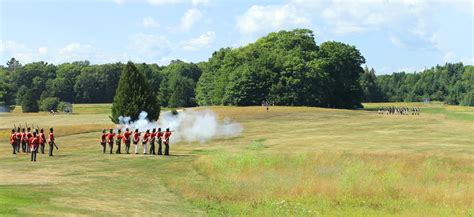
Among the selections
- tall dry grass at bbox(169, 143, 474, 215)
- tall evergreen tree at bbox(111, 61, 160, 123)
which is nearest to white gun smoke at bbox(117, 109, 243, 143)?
tall evergreen tree at bbox(111, 61, 160, 123)

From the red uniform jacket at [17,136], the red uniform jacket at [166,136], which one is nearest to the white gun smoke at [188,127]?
the red uniform jacket at [17,136]

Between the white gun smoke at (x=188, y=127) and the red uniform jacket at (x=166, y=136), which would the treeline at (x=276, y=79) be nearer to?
the white gun smoke at (x=188, y=127)

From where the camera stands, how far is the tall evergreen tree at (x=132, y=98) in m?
67.9

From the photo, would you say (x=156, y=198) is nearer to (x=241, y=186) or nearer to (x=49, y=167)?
(x=241, y=186)

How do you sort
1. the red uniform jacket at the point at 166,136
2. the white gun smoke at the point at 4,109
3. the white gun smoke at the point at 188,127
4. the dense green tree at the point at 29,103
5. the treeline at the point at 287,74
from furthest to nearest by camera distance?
the white gun smoke at the point at 4,109 < the dense green tree at the point at 29,103 < the treeline at the point at 287,74 < the white gun smoke at the point at 188,127 < the red uniform jacket at the point at 166,136

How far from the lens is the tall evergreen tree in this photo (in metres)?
67.9

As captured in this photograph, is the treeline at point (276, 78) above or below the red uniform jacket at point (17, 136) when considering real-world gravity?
above

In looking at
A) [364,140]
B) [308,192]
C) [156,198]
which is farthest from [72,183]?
[364,140]

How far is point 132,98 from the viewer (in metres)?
67.9

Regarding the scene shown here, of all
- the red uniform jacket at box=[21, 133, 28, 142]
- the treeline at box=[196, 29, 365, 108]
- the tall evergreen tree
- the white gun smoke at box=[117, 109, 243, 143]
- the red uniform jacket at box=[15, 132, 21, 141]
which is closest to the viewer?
the red uniform jacket at box=[15, 132, 21, 141]

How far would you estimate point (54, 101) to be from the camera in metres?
145

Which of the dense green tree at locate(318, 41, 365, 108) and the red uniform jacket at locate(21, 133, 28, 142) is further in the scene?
the dense green tree at locate(318, 41, 365, 108)

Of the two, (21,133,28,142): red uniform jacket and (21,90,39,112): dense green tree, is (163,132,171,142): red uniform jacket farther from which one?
(21,90,39,112): dense green tree

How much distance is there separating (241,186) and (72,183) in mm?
8002
